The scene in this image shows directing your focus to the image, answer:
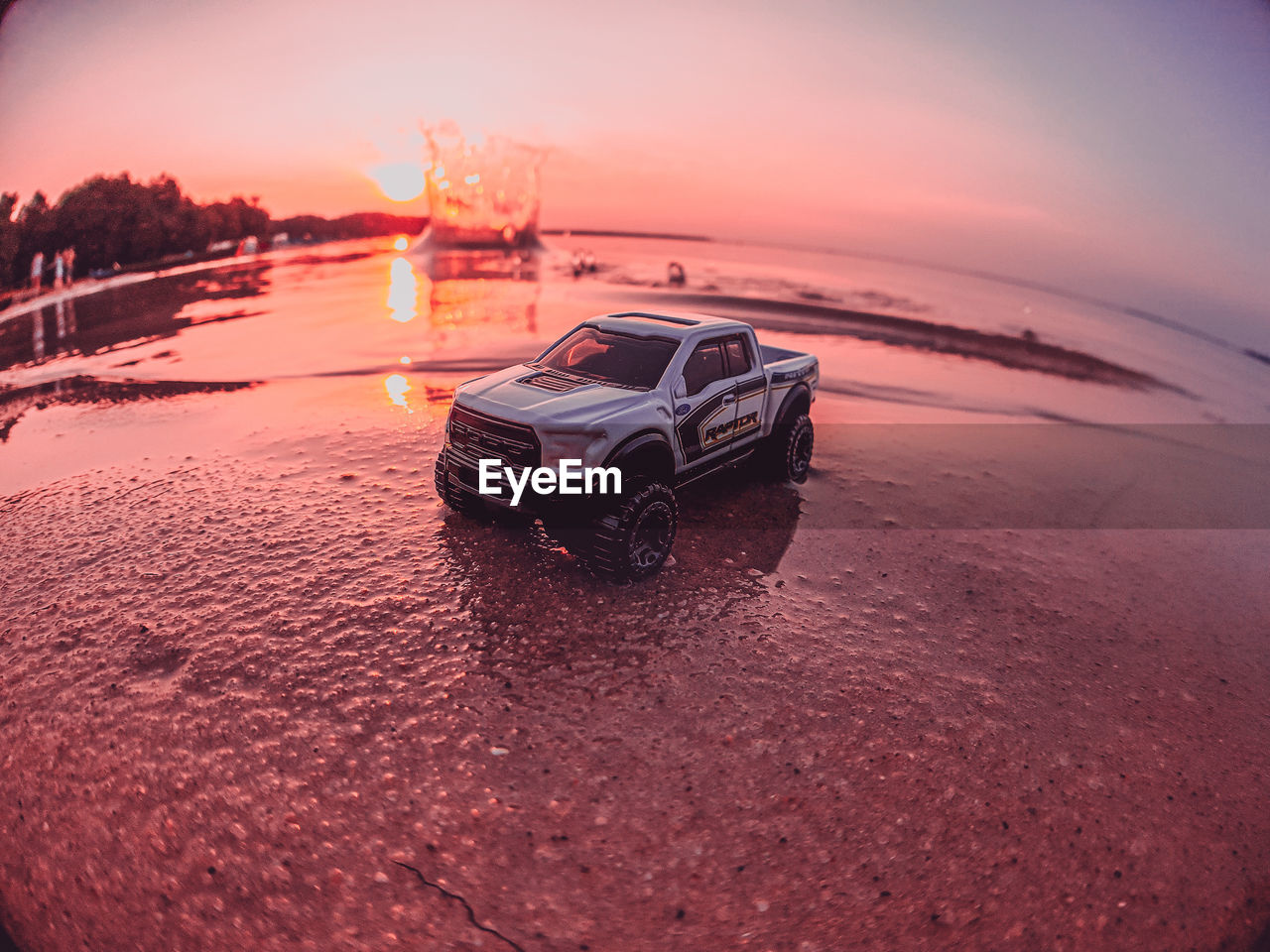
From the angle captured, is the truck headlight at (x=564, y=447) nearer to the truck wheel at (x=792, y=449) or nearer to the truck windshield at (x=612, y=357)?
the truck windshield at (x=612, y=357)

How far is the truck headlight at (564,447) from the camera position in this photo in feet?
19.0

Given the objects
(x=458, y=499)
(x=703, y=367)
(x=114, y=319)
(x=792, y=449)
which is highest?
(x=114, y=319)

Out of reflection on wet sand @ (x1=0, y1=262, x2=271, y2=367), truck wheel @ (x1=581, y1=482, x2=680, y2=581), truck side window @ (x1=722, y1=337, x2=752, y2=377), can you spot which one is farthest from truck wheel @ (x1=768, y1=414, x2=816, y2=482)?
reflection on wet sand @ (x1=0, y1=262, x2=271, y2=367)

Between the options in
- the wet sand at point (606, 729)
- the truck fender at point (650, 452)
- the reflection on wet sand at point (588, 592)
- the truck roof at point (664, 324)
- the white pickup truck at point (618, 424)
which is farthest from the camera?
the truck roof at point (664, 324)

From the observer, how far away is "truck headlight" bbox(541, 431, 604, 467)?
19.0ft

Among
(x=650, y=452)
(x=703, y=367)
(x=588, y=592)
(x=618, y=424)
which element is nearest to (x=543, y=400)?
(x=618, y=424)

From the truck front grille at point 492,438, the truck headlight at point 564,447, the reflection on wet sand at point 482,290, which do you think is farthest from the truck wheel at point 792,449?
the reflection on wet sand at point 482,290

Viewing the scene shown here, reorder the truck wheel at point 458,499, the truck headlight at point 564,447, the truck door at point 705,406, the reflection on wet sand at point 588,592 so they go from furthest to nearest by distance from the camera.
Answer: the truck door at point 705,406 → the truck wheel at point 458,499 → the truck headlight at point 564,447 → the reflection on wet sand at point 588,592

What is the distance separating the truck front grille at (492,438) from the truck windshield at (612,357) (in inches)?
45.5

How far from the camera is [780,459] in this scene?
337 inches

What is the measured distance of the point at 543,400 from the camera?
6164 millimetres

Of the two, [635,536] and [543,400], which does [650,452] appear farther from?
[543,400]

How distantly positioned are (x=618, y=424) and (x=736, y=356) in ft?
7.25

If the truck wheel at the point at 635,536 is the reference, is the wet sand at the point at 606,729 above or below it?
below
